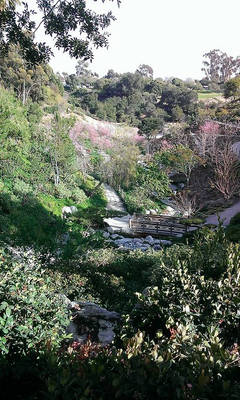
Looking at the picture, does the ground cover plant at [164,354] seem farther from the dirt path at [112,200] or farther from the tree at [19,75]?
the tree at [19,75]

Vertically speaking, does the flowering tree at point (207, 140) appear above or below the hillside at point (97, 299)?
above

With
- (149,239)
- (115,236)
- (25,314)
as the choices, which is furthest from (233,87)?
(25,314)

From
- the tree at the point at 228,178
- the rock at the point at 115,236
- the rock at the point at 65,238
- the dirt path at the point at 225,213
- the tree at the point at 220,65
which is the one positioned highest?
the tree at the point at 220,65

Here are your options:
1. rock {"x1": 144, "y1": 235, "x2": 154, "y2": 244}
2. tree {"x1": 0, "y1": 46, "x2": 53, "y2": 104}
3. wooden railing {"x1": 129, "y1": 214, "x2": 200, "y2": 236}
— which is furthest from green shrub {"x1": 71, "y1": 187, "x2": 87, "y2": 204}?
tree {"x1": 0, "y1": 46, "x2": 53, "y2": 104}

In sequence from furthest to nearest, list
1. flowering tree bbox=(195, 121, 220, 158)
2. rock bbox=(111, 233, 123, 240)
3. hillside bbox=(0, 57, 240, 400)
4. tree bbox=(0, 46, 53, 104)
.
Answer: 1. tree bbox=(0, 46, 53, 104)
2. flowering tree bbox=(195, 121, 220, 158)
3. rock bbox=(111, 233, 123, 240)
4. hillside bbox=(0, 57, 240, 400)

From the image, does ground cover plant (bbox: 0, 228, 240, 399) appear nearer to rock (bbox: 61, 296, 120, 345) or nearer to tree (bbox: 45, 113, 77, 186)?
rock (bbox: 61, 296, 120, 345)

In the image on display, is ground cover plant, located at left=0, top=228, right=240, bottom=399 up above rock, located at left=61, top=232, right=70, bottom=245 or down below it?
above

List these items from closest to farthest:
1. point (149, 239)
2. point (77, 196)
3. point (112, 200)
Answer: point (149, 239), point (77, 196), point (112, 200)

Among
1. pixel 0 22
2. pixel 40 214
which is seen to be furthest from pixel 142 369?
pixel 40 214

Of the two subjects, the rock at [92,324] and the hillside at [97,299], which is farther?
the rock at [92,324]

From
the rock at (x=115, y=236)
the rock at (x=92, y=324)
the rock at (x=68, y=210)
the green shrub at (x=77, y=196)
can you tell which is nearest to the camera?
the rock at (x=92, y=324)

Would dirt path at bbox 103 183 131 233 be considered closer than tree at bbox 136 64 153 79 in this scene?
Yes

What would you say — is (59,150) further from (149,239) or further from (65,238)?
(65,238)

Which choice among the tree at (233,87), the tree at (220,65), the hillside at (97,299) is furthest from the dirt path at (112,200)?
the tree at (220,65)
